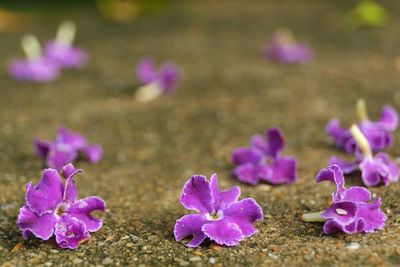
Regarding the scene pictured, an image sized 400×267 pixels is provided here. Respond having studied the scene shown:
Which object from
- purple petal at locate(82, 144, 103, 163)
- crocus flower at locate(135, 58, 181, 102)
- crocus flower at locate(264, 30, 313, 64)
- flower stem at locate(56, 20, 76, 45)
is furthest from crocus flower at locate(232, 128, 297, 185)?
flower stem at locate(56, 20, 76, 45)

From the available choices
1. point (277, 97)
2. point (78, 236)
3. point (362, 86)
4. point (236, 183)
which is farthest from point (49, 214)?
point (362, 86)

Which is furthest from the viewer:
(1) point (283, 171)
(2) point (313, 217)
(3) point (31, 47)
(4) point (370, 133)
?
(3) point (31, 47)

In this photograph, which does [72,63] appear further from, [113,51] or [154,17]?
[154,17]

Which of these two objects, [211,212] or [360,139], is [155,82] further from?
[211,212]

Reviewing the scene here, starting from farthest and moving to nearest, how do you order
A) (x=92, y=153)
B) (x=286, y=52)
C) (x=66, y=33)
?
(x=66, y=33)
(x=286, y=52)
(x=92, y=153)

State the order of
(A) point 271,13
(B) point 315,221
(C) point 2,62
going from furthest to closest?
(A) point 271,13, (C) point 2,62, (B) point 315,221

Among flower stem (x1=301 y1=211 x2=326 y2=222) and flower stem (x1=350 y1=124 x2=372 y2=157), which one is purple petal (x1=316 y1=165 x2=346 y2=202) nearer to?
flower stem (x1=301 y1=211 x2=326 y2=222)

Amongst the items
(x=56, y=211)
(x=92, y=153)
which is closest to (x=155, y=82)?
(x=92, y=153)
